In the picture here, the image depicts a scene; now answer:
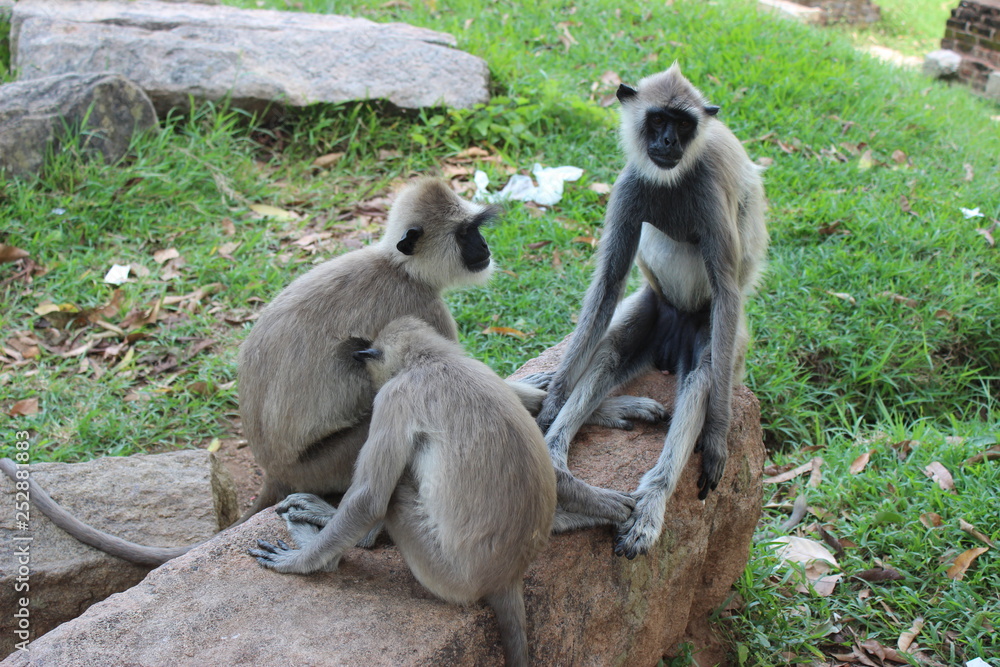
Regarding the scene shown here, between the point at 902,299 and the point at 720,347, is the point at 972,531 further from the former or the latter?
the point at 902,299

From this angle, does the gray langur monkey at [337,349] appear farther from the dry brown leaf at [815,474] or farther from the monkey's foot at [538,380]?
the dry brown leaf at [815,474]

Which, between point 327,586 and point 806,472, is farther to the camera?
point 806,472

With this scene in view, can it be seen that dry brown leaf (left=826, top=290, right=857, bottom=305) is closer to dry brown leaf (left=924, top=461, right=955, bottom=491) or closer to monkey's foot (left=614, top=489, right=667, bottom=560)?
dry brown leaf (left=924, top=461, right=955, bottom=491)

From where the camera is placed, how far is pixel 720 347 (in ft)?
10.5

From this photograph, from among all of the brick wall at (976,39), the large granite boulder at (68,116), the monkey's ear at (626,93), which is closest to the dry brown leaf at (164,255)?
the large granite boulder at (68,116)

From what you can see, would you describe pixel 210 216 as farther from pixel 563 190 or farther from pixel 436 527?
pixel 436 527

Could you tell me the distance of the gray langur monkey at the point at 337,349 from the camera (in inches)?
116

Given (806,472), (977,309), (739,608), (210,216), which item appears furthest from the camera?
(210,216)

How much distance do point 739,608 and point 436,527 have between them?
6.33ft

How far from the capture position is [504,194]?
20.7ft

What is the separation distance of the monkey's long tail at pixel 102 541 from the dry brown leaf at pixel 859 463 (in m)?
3.26

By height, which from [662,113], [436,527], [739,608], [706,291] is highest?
[662,113]

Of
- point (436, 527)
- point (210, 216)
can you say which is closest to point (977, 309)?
point (436, 527)

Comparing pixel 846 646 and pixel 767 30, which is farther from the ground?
pixel 767 30
